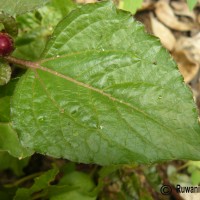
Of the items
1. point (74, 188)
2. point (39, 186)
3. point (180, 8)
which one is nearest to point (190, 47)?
point (180, 8)

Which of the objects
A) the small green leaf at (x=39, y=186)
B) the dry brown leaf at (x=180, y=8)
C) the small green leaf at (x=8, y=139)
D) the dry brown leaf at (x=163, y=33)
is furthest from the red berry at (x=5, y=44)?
the dry brown leaf at (x=180, y=8)

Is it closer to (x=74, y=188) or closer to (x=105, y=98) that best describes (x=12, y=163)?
(x=74, y=188)

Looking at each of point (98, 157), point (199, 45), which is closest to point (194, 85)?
point (199, 45)

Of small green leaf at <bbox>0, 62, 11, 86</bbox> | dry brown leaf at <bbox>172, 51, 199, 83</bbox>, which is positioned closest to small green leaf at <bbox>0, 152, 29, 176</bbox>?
small green leaf at <bbox>0, 62, 11, 86</bbox>

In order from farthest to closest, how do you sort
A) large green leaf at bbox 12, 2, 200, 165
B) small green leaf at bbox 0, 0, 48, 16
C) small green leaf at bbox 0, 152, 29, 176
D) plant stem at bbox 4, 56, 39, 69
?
1. small green leaf at bbox 0, 152, 29, 176
2. plant stem at bbox 4, 56, 39, 69
3. small green leaf at bbox 0, 0, 48, 16
4. large green leaf at bbox 12, 2, 200, 165

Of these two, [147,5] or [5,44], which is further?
[147,5]

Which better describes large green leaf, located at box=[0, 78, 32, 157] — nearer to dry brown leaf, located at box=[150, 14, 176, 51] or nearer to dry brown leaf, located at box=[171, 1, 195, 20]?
dry brown leaf, located at box=[150, 14, 176, 51]

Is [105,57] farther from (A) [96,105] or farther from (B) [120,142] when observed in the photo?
(B) [120,142]
